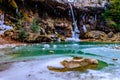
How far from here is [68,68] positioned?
21.0 m

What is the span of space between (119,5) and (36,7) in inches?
870

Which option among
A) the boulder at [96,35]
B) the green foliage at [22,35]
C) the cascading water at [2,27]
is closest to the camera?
the green foliage at [22,35]

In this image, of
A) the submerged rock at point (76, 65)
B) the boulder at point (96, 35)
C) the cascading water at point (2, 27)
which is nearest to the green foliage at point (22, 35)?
the cascading water at point (2, 27)

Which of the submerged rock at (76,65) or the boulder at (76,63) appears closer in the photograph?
the submerged rock at (76,65)

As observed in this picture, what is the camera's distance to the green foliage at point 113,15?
6738cm

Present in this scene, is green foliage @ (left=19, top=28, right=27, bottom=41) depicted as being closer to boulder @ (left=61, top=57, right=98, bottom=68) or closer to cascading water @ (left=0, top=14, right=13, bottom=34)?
cascading water @ (left=0, top=14, right=13, bottom=34)

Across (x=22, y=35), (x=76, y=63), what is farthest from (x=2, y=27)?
(x=76, y=63)

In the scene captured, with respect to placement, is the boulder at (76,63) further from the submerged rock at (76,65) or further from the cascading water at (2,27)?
the cascading water at (2,27)

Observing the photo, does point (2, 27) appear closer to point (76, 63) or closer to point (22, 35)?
point (22, 35)

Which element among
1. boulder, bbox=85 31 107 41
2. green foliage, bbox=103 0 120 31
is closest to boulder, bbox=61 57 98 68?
boulder, bbox=85 31 107 41

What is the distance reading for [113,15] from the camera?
68062 mm

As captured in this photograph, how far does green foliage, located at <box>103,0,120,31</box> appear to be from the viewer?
2653 inches

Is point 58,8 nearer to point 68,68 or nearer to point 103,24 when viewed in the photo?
point 103,24

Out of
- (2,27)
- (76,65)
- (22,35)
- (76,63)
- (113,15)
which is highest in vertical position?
(113,15)
